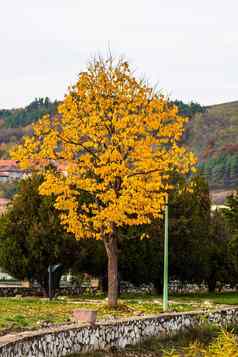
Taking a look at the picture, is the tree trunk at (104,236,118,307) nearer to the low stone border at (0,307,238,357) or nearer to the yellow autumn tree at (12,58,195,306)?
the yellow autumn tree at (12,58,195,306)

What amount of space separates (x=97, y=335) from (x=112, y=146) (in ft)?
41.8

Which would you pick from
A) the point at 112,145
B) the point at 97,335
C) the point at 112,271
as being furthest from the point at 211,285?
the point at 97,335

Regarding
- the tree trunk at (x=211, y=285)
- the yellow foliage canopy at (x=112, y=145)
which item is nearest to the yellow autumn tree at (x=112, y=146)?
the yellow foliage canopy at (x=112, y=145)

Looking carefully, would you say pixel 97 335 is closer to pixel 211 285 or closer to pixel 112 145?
pixel 112 145

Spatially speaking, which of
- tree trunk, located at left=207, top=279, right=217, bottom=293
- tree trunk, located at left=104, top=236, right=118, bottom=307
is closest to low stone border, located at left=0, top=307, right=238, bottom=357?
tree trunk, located at left=104, top=236, right=118, bottom=307

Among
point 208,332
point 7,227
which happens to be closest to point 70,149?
point 208,332

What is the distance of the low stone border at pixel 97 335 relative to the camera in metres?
19.6

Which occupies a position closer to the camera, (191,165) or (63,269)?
(191,165)

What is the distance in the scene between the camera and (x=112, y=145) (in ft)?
118

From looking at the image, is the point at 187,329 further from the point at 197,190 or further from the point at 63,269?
the point at 197,190

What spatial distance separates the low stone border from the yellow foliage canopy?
6080 mm

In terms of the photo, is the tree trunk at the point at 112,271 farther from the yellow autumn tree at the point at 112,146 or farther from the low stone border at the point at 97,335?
the low stone border at the point at 97,335

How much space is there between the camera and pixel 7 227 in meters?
57.7

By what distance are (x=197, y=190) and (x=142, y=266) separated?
11.4 m
